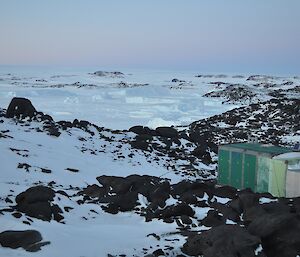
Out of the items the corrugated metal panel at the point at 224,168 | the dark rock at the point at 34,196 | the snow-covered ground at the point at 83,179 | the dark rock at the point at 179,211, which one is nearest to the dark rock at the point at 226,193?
the snow-covered ground at the point at 83,179

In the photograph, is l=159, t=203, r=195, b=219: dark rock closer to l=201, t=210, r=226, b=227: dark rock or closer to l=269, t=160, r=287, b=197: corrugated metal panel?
l=201, t=210, r=226, b=227: dark rock

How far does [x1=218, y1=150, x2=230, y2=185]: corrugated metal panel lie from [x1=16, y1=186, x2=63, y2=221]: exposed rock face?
624 centimetres

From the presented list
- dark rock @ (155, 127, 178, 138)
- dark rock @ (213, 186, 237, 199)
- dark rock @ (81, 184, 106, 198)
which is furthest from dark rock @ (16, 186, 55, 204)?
dark rock @ (155, 127, 178, 138)

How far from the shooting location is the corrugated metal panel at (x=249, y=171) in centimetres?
1244

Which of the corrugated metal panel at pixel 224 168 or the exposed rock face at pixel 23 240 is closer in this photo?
the exposed rock face at pixel 23 240

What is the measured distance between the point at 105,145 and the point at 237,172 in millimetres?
7824

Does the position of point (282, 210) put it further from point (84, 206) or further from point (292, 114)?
point (292, 114)

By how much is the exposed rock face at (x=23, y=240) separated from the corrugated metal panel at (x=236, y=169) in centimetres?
767

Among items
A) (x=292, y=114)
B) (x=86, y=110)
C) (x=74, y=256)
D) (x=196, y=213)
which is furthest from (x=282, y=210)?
(x=86, y=110)

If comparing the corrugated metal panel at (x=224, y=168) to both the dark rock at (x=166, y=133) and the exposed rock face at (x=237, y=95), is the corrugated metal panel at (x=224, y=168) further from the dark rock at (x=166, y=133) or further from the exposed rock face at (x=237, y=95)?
the exposed rock face at (x=237, y=95)

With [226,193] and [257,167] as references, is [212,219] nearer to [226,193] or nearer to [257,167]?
[226,193]

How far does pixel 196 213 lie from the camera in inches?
355

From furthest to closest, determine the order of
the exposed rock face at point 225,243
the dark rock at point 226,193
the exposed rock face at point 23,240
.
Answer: the dark rock at point 226,193 < the exposed rock face at point 23,240 < the exposed rock face at point 225,243

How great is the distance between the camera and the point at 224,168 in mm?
13625
